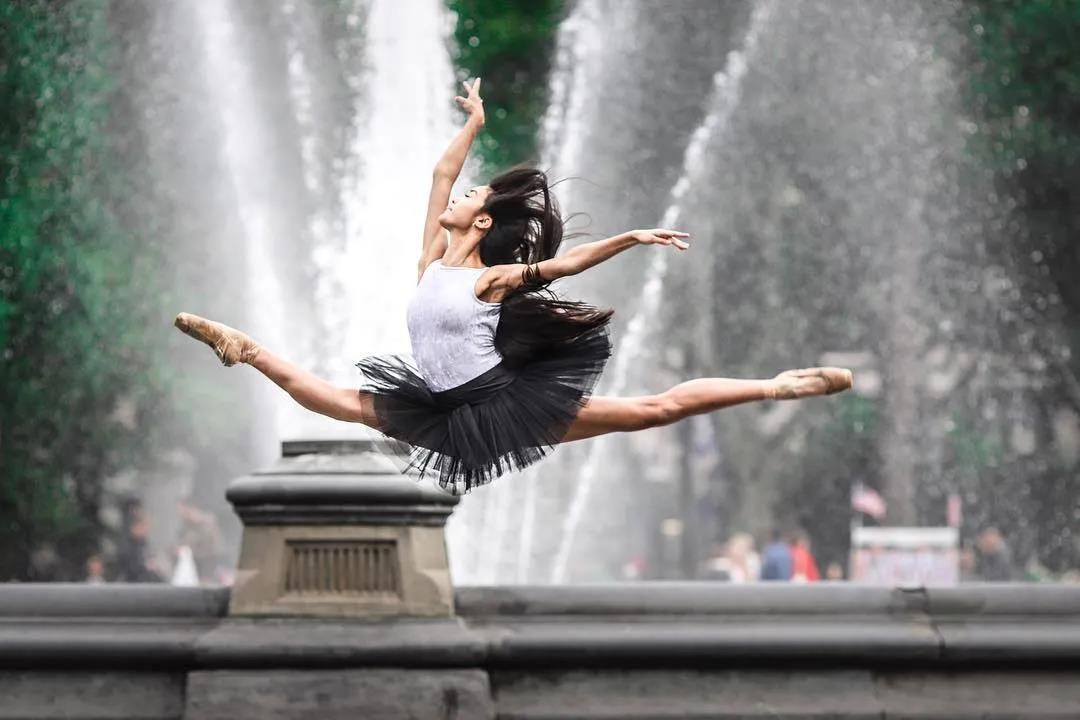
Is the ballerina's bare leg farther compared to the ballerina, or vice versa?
the ballerina's bare leg

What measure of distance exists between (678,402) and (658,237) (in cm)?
97

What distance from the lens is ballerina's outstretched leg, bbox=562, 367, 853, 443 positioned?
26.9ft

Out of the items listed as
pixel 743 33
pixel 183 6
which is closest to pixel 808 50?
pixel 743 33

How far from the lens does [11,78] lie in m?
24.8

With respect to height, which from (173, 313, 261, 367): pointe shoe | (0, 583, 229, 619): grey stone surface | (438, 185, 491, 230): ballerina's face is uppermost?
(438, 185, 491, 230): ballerina's face

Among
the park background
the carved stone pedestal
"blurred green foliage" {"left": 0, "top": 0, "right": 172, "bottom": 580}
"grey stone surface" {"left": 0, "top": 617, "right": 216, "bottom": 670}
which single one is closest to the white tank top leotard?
the carved stone pedestal

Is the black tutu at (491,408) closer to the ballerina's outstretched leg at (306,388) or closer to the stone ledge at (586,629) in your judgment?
the ballerina's outstretched leg at (306,388)

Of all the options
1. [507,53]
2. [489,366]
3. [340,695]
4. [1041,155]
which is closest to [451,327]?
[489,366]

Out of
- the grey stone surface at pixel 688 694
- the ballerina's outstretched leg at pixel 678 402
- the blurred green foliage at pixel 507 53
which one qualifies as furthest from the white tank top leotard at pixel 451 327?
the blurred green foliage at pixel 507 53

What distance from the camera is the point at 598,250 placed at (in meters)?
7.55

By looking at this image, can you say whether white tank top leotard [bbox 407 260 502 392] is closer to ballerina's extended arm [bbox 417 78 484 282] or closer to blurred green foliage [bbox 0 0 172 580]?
ballerina's extended arm [bbox 417 78 484 282]

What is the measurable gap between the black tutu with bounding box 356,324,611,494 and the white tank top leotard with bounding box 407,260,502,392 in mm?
56

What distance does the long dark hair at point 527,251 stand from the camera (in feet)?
27.0

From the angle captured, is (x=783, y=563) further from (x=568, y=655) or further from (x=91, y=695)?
(x=91, y=695)
